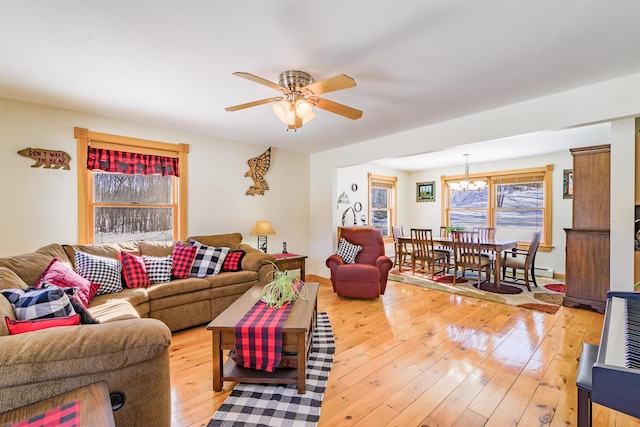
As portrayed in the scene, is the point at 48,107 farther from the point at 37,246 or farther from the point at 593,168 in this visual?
the point at 593,168

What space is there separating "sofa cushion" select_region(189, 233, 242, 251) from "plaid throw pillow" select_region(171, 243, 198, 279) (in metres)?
0.32

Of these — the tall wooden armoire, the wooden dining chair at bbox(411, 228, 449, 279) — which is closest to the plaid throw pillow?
the wooden dining chair at bbox(411, 228, 449, 279)

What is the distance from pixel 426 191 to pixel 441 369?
19.0 feet

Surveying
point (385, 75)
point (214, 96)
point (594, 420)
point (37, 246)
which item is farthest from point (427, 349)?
point (37, 246)

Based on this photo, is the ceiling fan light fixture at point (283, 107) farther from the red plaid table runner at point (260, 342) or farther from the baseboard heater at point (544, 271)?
the baseboard heater at point (544, 271)

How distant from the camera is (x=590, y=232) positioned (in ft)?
11.5

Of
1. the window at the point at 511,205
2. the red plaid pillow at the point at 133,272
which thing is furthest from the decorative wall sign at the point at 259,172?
the window at the point at 511,205

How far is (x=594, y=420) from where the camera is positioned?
1711 mm

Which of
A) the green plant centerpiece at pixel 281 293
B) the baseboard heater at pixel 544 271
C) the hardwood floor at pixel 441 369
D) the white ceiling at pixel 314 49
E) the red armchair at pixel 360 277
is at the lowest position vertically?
the hardwood floor at pixel 441 369

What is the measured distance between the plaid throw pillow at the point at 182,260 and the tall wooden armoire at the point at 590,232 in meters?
4.82

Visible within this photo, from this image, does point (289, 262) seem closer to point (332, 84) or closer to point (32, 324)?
point (332, 84)

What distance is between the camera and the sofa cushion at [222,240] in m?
3.84

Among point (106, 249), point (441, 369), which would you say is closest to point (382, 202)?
point (441, 369)

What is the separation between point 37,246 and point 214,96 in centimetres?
247
